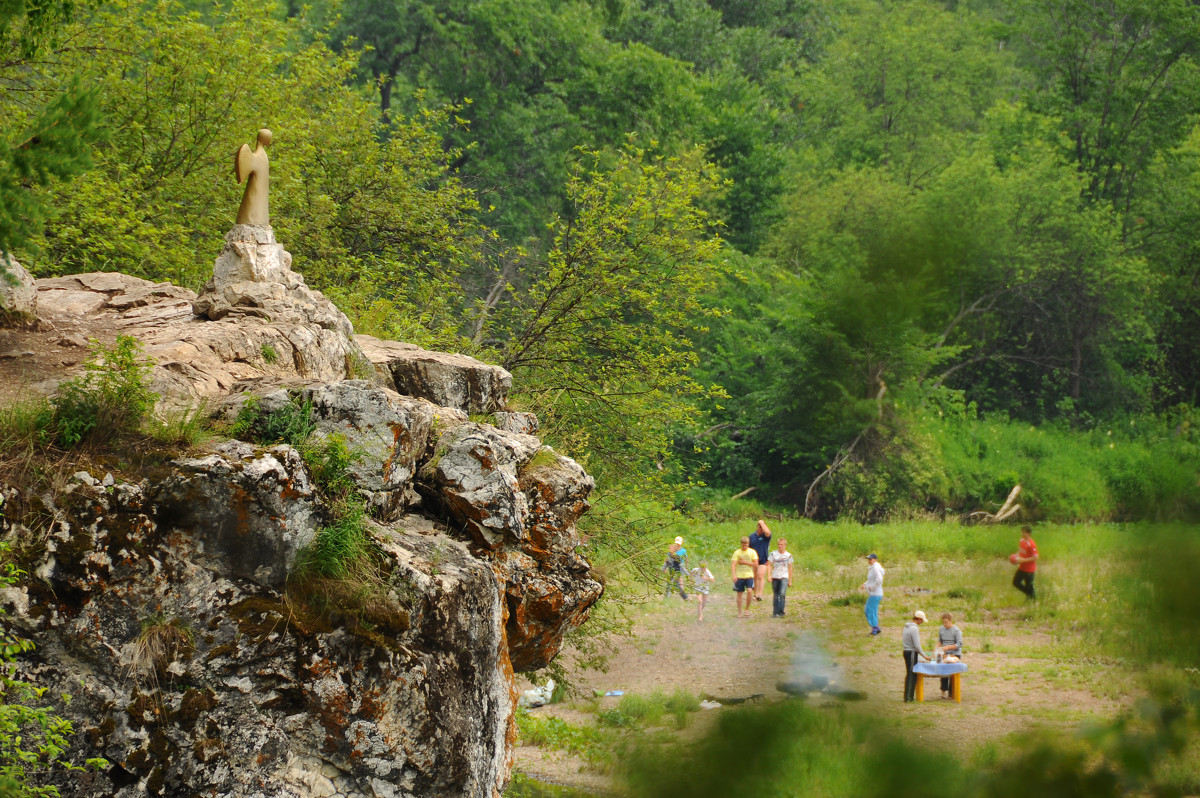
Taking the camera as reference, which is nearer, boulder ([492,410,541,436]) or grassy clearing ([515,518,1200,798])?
grassy clearing ([515,518,1200,798])

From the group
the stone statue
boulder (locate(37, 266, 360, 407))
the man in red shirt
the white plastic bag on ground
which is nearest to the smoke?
the man in red shirt

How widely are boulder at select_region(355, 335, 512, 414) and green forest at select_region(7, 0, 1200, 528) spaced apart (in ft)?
8.35

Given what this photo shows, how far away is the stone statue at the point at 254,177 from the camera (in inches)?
316

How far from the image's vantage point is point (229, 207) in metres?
13.2

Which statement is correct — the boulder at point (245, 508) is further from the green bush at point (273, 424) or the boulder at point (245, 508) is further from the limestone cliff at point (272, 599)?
Answer: the green bush at point (273, 424)

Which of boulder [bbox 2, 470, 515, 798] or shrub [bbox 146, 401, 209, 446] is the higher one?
shrub [bbox 146, 401, 209, 446]

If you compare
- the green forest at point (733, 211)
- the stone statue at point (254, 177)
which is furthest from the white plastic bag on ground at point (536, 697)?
the stone statue at point (254, 177)

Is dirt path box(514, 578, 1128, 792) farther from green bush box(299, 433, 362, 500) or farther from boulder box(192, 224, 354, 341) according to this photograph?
boulder box(192, 224, 354, 341)

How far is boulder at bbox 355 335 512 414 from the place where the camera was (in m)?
8.96

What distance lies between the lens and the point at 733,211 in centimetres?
3294

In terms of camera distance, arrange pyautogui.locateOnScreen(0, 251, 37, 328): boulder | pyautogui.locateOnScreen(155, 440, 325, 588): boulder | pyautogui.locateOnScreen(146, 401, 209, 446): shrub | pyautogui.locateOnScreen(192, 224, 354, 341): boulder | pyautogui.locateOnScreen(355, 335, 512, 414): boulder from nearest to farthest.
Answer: pyautogui.locateOnScreen(155, 440, 325, 588): boulder
pyautogui.locateOnScreen(146, 401, 209, 446): shrub
pyautogui.locateOnScreen(0, 251, 37, 328): boulder
pyautogui.locateOnScreen(192, 224, 354, 341): boulder
pyautogui.locateOnScreen(355, 335, 512, 414): boulder

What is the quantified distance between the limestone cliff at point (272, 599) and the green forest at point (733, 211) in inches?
68.8

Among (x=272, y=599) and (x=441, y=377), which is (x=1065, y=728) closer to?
(x=272, y=599)

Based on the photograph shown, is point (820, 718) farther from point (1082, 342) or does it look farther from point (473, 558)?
point (473, 558)
